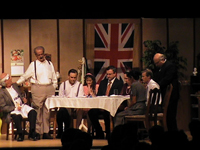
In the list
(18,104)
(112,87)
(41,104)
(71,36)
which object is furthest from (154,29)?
(18,104)

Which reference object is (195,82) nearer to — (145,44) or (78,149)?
(145,44)

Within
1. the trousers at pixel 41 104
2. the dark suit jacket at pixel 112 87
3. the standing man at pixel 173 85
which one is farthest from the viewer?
the dark suit jacket at pixel 112 87

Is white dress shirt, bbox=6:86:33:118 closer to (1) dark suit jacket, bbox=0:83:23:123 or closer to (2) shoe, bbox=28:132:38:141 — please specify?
(1) dark suit jacket, bbox=0:83:23:123

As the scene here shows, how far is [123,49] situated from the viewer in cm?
1099

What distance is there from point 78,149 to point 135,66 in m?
8.19

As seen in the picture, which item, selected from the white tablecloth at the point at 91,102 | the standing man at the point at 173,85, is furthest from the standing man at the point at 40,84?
the standing man at the point at 173,85

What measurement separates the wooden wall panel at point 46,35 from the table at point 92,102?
10.1ft

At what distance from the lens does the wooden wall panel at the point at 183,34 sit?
10984 millimetres

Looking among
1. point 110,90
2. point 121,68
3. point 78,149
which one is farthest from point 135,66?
point 78,149

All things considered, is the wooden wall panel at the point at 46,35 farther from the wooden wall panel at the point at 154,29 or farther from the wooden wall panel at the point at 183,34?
the wooden wall panel at the point at 183,34

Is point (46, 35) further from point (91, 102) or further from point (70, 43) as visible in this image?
point (91, 102)

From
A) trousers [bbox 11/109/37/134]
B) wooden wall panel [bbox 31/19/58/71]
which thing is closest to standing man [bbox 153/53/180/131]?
trousers [bbox 11/109/37/134]

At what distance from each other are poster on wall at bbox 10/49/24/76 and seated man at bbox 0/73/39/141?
103 inches

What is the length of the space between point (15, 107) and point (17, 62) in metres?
2.89
